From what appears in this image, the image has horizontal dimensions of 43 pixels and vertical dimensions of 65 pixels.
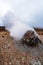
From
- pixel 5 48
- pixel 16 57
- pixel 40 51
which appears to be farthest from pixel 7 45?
pixel 40 51

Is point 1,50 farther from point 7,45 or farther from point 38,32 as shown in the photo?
point 38,32

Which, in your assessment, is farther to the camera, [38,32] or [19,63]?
[38,32]

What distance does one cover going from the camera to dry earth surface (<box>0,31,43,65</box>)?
262 centimetres

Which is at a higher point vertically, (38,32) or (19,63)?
(38,32)

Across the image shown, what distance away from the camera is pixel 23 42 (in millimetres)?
2945

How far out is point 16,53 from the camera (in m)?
2.77

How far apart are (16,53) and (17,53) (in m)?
0.02

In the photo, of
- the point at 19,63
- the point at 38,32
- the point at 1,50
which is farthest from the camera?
the point at 38,32

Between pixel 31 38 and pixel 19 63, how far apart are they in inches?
18.0

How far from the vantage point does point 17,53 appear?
2.77 m

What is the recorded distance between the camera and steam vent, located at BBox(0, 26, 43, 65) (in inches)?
103

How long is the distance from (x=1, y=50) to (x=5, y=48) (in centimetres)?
7

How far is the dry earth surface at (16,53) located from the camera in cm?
262

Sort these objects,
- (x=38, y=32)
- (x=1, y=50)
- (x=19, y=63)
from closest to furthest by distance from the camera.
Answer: (x=19, y=63) < (x=1, y=50) < (x=38, y=32)
